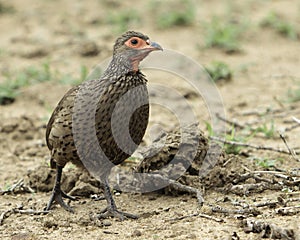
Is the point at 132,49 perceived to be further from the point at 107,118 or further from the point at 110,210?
the point at 110,210

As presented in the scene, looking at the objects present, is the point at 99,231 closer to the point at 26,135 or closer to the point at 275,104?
the point at 26,135

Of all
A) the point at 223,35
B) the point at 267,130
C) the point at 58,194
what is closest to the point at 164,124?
the point at 267,130

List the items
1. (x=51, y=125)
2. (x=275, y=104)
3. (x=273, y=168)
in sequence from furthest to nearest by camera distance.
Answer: (x=275, y=104), (x=273, y=168), (x=51, y=125)

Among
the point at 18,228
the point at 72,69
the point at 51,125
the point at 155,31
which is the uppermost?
the point at 155,31

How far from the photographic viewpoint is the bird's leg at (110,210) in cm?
446

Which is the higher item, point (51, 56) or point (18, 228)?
point (51, 56)

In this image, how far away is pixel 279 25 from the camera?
9000 mm

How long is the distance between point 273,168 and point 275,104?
1947 mm

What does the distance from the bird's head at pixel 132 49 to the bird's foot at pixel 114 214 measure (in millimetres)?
1025

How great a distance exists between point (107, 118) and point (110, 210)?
695 millimetres

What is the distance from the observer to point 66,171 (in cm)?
529

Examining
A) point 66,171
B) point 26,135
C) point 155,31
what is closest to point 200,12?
point 155,31

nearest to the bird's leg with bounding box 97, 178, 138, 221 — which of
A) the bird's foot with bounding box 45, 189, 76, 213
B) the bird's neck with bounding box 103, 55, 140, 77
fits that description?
the bird's foot with bounding box 45, 189, 76, 213

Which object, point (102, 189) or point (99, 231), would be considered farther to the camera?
point (102, 189)
